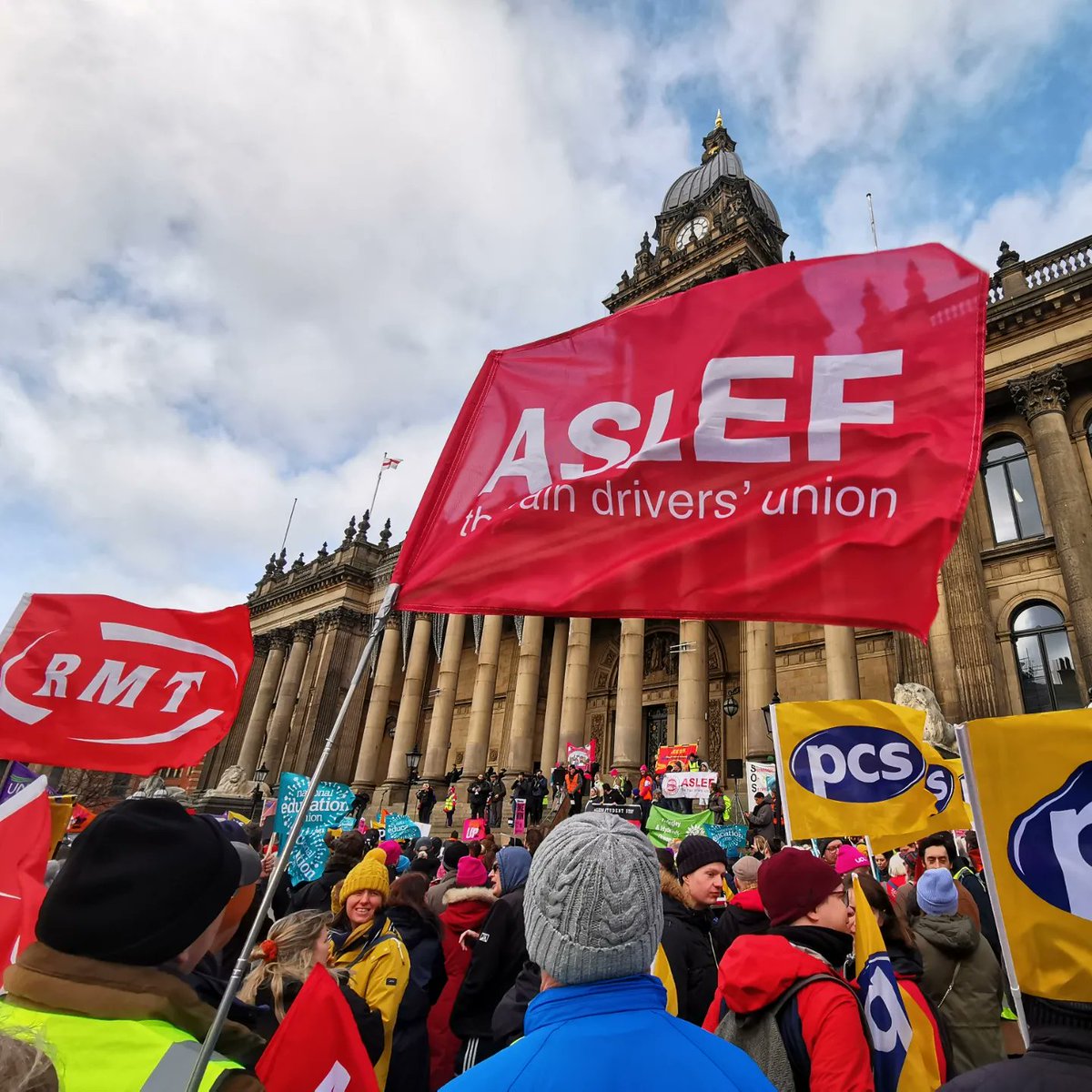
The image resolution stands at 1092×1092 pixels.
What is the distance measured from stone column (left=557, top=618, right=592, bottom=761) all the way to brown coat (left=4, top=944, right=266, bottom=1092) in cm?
2338

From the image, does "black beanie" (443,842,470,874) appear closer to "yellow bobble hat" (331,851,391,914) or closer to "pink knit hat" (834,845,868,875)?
"yellow bobble hat" (331,851,391,914)

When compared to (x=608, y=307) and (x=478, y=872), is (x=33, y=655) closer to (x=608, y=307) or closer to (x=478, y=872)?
(x=478, y=872)

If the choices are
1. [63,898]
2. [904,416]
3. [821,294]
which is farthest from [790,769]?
[63,898]

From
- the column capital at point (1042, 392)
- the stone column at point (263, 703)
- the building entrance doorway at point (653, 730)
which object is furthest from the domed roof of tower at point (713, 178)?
the stone column at point (263, 703)

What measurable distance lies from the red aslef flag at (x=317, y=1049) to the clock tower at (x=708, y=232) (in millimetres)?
25728

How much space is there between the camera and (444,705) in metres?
30.7

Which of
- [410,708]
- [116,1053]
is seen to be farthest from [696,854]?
[410,708]

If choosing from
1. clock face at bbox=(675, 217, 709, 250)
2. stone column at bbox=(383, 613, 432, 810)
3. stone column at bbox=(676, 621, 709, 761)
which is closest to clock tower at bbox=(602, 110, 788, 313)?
clock face at bbox=(675, 217, 709, 250)

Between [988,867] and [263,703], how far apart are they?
147 ft

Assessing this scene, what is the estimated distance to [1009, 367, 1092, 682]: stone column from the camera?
17109 mm

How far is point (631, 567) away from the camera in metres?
3.36

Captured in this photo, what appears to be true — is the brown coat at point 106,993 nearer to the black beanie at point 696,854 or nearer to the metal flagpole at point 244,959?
the metal flagpole at point 244,959

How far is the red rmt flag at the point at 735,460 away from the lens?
3.10m

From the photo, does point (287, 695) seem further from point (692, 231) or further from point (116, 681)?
point (116, 681)
